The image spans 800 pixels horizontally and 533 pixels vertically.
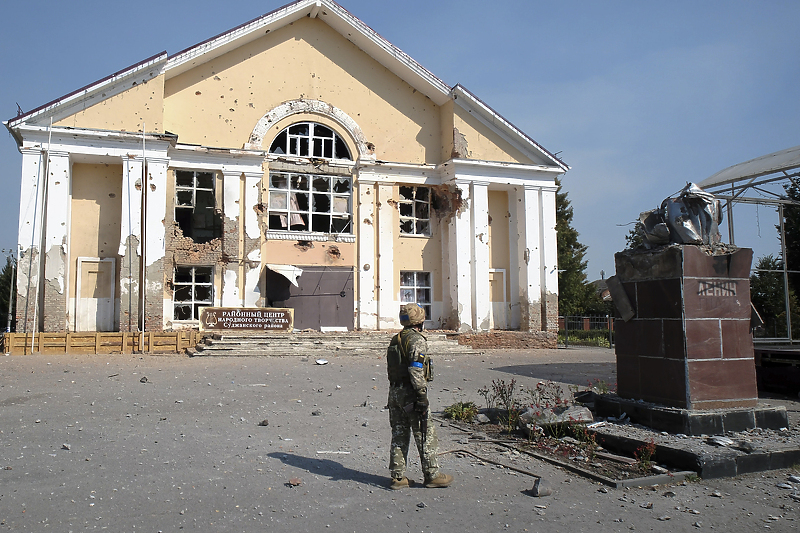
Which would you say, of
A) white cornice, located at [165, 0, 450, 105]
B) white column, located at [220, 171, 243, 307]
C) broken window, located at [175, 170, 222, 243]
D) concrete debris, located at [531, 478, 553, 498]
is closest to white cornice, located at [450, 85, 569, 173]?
white cornice, located at [165, 0, 450, 105]

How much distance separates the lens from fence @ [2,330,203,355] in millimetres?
15164

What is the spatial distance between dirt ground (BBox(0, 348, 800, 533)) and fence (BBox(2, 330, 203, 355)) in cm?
586

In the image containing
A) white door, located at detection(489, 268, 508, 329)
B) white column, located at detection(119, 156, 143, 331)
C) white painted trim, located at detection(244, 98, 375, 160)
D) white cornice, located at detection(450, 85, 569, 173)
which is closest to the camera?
white column, located at detection(119, 156, 143, 331)

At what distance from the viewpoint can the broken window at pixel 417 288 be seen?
832 inches

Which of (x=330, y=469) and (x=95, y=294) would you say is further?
(x=95, y=294)

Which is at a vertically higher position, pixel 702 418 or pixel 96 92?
pixel 96 92

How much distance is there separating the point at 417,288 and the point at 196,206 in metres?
7.72

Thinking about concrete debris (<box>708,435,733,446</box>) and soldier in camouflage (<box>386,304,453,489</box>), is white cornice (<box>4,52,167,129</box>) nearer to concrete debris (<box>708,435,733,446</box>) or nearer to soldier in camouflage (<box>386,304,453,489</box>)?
soldier in camouflage (<box>386,304,453,489</box>)

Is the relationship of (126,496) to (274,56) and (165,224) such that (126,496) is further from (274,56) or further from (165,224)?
(274,56)

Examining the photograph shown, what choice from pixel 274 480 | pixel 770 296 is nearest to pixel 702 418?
pixel 274 480

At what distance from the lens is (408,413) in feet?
17.6

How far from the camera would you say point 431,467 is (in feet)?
17.6

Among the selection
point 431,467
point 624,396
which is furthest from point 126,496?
point 624,396

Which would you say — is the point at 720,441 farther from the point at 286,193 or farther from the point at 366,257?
the point at 286,193
